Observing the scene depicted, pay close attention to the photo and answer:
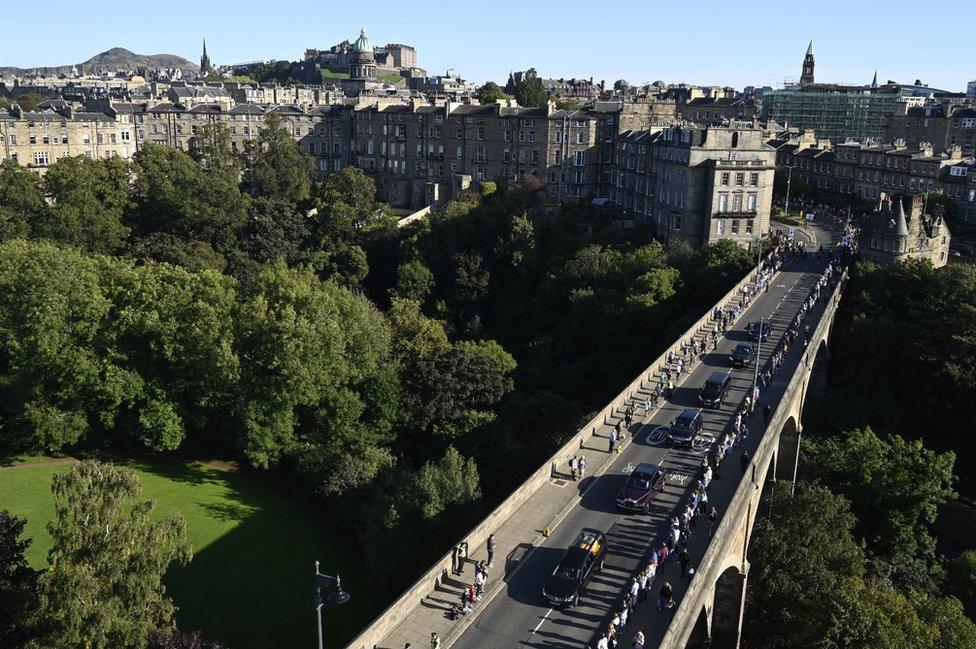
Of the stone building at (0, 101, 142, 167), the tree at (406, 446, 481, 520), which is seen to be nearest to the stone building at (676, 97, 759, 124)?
the stone building at (0, 101, 142, 167)

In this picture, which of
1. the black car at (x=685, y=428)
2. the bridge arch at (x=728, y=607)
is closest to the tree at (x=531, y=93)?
the black car at (x=685, y=428)

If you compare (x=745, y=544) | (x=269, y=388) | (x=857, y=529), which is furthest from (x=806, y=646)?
(x=269, y=388)

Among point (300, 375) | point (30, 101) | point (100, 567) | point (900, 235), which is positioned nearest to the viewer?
point (100, 567)

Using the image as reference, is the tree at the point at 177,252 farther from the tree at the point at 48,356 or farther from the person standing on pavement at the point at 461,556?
the person standing on pavement at the point at 461,556

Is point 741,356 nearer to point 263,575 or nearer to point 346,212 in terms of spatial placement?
point 263,575

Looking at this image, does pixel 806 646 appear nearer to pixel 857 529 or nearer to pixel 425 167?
pixel 857 529

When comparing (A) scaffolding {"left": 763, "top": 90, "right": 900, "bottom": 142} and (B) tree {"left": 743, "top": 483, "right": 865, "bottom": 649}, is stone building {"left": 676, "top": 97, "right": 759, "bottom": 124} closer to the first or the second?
(A) scaffolding {"left": 763, "top": 90, "right": 900, "bottom": 142}

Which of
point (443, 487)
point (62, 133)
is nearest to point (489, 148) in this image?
point (62, 133)
